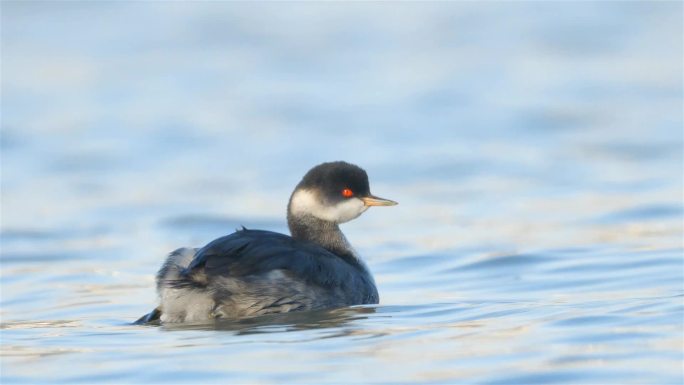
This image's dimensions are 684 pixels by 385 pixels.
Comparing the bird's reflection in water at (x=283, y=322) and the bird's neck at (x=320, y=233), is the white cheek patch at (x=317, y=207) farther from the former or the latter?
the bird's reflection in water at (x=283, y=322)

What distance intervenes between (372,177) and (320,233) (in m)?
7.51

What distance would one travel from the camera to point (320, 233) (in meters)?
9.57

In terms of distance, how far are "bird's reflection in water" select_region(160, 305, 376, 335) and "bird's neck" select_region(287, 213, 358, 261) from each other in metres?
0.94

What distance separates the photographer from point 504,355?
702cm

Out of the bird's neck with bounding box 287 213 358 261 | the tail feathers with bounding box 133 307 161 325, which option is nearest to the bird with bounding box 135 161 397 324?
the tail feathers with bounding box 133 307 161 325

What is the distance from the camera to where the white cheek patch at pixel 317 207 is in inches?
371

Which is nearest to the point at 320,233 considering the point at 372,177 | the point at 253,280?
the point at 253,280

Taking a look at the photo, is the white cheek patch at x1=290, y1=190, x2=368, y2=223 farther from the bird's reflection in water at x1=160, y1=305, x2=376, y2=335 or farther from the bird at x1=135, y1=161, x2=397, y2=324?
the bird's reflection in water at x1=160, y1=305, x2=376, y2=335

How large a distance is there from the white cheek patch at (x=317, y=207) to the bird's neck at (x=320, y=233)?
0.05m

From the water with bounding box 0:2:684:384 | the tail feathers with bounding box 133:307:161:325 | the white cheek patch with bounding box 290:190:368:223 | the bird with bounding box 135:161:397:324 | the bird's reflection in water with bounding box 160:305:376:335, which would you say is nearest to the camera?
the water with bounding box 0:2:684:384

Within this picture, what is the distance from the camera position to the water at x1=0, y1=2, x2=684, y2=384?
290 inches

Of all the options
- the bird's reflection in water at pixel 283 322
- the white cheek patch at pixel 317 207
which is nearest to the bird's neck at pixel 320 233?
the white cheek patch at pixel 317 207

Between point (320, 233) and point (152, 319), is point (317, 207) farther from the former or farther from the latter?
point (152, 319)

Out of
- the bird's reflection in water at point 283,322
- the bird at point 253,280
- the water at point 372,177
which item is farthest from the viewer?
the bird at point 253,280
